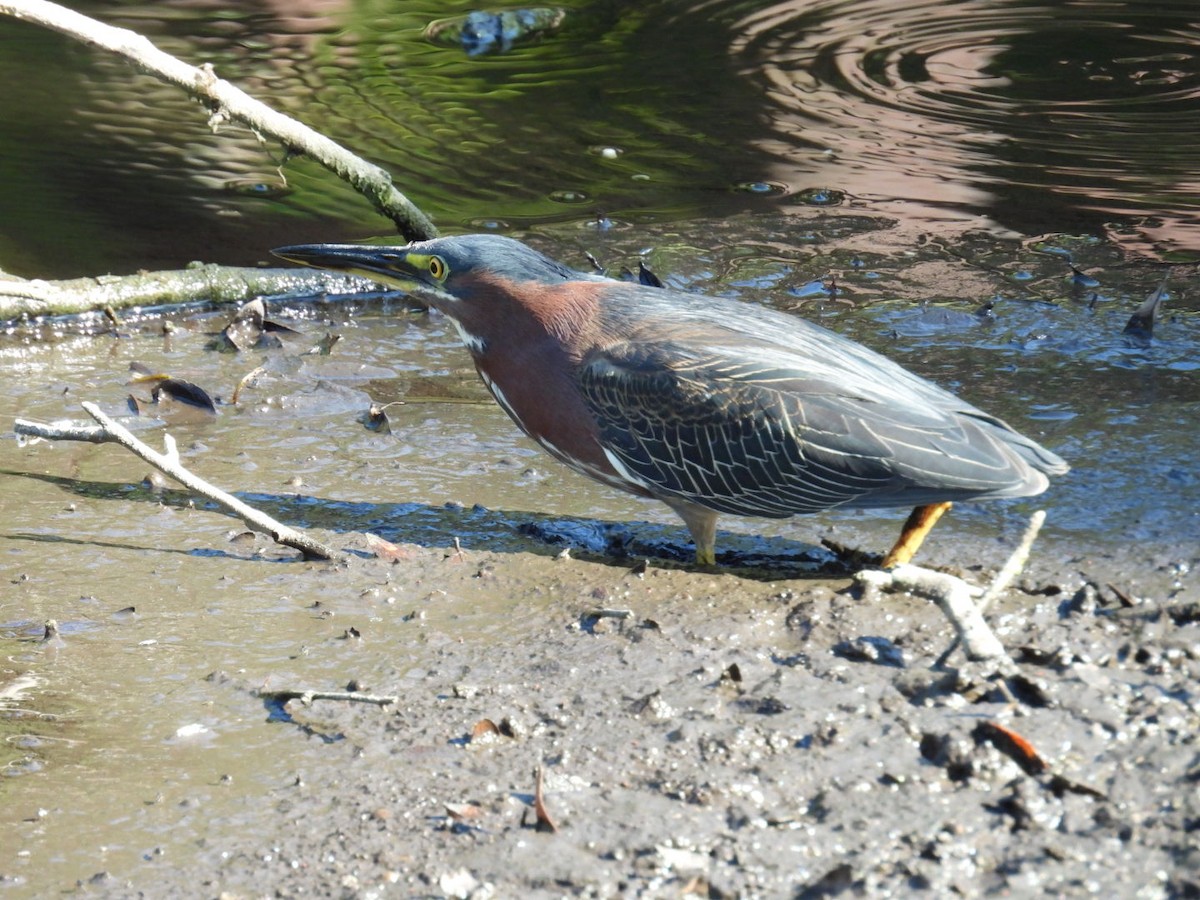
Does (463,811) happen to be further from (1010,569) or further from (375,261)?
(375,261)

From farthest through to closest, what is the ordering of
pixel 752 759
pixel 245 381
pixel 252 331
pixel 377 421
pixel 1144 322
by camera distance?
pixel 252 331, pixel 1144 322, pixel 245 381, pixel 377 421, pixel 752 759

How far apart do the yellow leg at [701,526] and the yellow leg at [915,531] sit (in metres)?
0.57

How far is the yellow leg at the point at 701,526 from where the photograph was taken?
4.55 meters

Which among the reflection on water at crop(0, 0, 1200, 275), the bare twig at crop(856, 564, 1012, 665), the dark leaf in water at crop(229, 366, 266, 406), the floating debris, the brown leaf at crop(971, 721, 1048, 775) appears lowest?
the dark leaf in water at crop(229, 366, 266, 406)

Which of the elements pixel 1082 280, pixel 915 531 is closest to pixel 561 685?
pixel 915 531

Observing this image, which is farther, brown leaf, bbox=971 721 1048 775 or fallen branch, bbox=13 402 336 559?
fallen branch, bbox=13 402 336 559

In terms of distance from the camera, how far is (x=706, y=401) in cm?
443

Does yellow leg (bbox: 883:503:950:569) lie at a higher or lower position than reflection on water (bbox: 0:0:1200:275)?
lower

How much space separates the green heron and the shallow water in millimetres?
291

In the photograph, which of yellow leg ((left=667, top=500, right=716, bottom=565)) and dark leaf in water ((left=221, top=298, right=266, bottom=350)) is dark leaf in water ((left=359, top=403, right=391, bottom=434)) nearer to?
dark leaf in water ((left=221, top=298, right=266, bottom=350))

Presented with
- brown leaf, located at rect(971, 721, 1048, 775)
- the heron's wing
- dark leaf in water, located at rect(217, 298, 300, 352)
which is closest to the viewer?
brown leaf, located at rect(971, 721, 1048, 775)

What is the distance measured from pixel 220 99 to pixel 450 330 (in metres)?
1.52

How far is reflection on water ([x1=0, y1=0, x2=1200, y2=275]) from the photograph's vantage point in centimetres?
793

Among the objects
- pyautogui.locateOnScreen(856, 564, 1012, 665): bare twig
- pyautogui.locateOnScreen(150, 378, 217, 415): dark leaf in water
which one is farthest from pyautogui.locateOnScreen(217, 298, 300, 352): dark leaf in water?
pyautogui.locateOnScreen(856, 564, 1012, 665): bare twig
